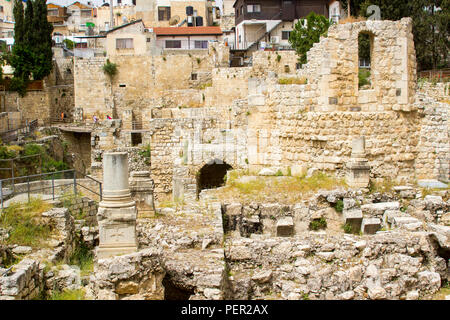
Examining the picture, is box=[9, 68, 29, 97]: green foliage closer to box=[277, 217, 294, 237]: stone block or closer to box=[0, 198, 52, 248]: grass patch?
box=[0, 198, 52, 248]: grass patch

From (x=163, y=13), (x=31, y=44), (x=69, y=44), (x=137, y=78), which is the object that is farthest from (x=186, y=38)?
(x=163, y=13)

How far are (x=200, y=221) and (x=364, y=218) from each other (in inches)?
155

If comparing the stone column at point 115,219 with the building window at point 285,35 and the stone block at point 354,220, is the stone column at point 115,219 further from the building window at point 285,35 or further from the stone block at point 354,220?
the building window at point 285,35

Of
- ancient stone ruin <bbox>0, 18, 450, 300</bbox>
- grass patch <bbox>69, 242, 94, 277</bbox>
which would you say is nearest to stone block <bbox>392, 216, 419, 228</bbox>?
ancient stone ruin <bbox>0, 18, 450, 300</bbox>

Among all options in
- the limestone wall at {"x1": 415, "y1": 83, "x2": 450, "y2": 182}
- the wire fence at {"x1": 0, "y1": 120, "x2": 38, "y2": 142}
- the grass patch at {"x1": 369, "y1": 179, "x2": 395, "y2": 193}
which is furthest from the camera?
the wire fence at {"x1": 0, "y1": 120, "x2": 38, "y2": 142}

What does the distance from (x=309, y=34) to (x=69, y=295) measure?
2606 cm

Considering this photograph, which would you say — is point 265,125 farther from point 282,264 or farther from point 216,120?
point 282,264

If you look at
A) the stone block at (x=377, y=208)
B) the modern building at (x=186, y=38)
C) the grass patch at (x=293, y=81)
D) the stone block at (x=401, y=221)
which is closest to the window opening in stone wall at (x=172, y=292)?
the stone block at (x=401, y=221)

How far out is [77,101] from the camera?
37.4 m

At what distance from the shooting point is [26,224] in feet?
36.5

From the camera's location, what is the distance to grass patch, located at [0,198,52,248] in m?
10.6

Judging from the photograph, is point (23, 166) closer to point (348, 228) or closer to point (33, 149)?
point (33, 149)

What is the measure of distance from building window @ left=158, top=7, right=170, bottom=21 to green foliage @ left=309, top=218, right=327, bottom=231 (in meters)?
44.6
